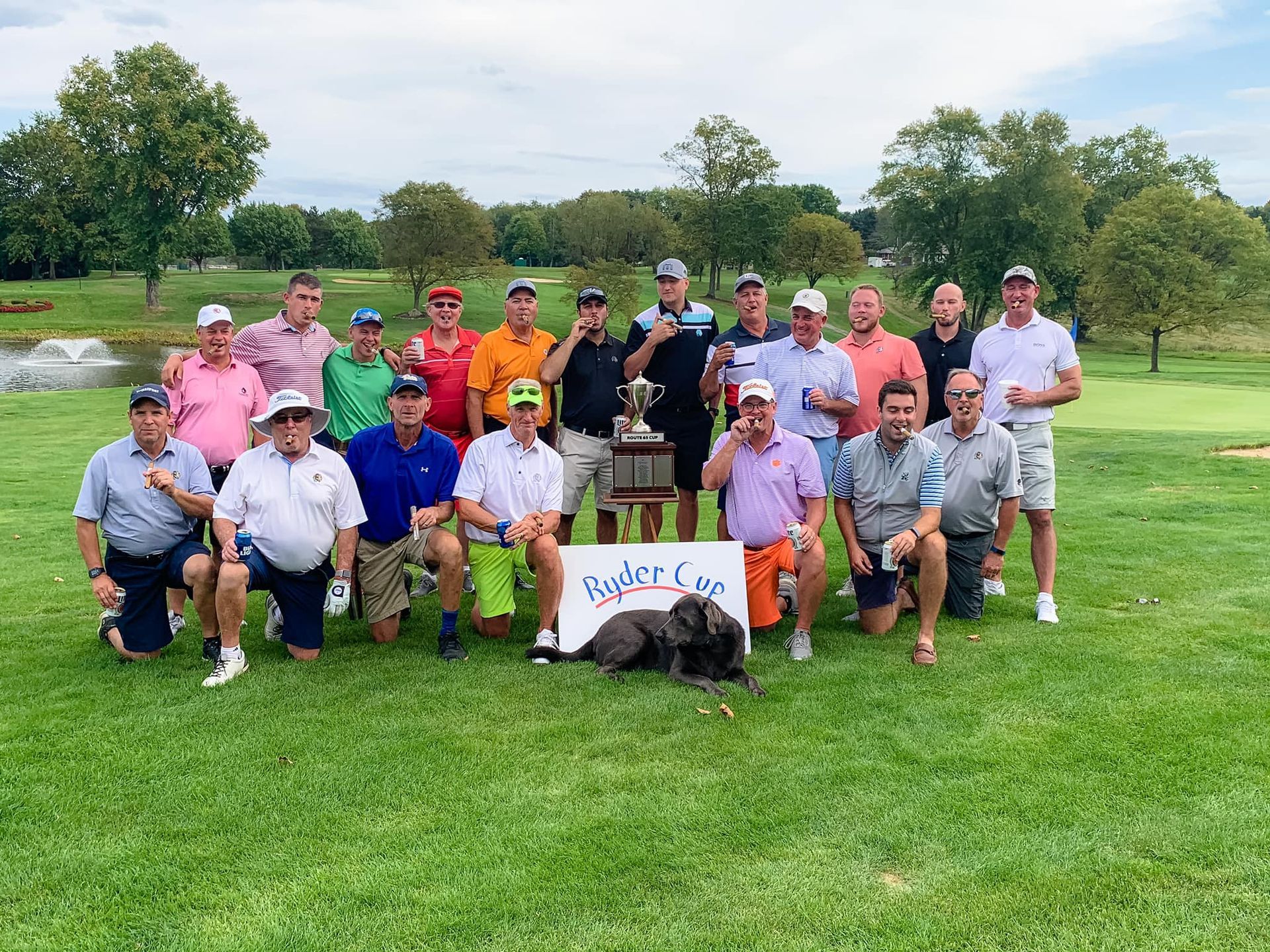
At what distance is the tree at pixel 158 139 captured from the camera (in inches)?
1828

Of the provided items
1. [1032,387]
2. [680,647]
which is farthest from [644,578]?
[1032,387]

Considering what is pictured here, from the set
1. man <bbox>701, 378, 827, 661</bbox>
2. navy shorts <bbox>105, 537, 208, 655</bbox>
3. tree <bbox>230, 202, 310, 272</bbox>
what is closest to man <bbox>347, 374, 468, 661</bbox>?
navy shorts <bbox>105, 537, 208, 655</bbox>

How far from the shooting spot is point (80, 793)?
375cm

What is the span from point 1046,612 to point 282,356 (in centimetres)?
563

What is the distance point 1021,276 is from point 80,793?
6446 mm

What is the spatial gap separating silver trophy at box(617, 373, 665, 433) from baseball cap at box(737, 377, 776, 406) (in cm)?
66

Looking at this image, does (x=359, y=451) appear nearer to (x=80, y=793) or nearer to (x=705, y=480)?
(x=705, y=480)

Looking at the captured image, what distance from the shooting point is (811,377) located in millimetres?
6164

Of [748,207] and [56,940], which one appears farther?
[748,207]

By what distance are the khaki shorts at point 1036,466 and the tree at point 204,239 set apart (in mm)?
52577

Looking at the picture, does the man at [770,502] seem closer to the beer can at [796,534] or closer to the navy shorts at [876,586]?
the beer can at [796,534]

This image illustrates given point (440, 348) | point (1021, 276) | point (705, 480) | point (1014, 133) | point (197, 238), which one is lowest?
point (705, 480)

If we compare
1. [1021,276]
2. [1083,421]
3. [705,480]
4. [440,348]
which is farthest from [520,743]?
[1083,421]

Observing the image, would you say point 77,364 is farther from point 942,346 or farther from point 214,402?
point 942,346
